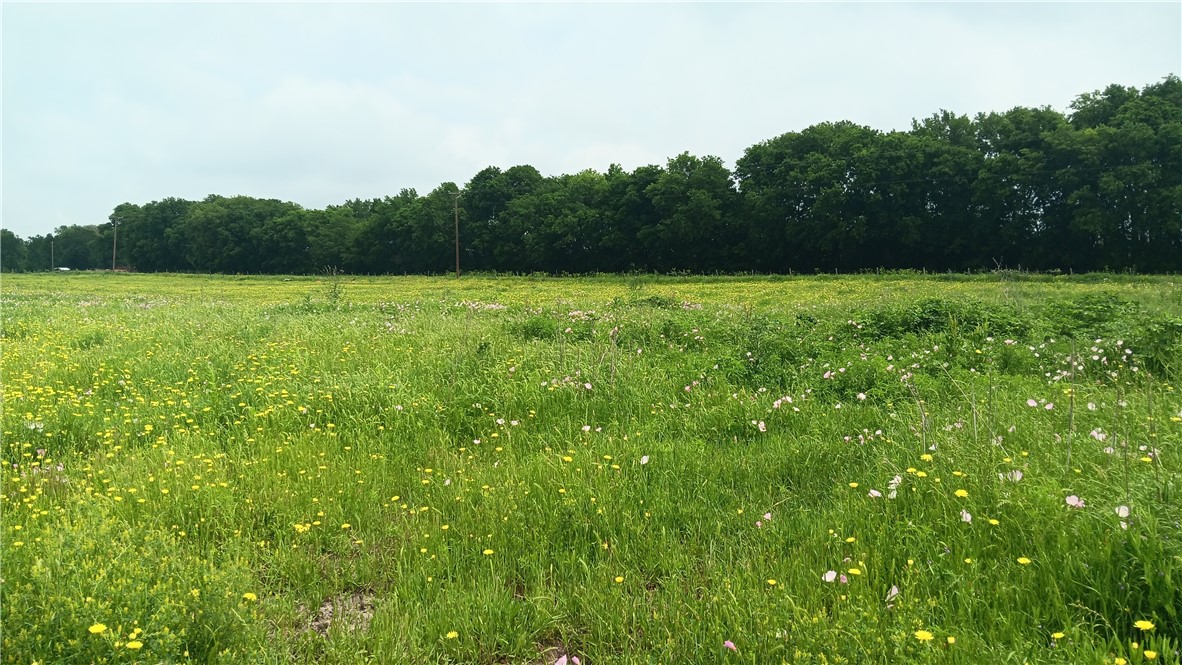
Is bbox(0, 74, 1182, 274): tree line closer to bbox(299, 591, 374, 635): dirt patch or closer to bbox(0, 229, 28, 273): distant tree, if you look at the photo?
bbox(299, 591, 374, 635): dirt patch

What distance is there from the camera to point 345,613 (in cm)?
319

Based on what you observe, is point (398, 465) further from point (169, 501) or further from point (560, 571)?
point (560, 571)

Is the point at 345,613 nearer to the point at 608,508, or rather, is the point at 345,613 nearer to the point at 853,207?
the point at 608,508

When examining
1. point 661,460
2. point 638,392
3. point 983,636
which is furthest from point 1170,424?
point 638,392

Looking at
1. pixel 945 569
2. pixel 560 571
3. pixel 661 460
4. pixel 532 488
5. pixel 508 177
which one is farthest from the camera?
pixel 508 177

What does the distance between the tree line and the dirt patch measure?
5542 centimetres

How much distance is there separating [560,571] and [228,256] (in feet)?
378

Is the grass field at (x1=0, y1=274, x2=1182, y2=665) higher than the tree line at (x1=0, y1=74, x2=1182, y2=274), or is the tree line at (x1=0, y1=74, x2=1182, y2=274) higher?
the tree line at (x1=0, y1=74, x2=1182, y2=274)

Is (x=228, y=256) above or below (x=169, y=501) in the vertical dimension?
above

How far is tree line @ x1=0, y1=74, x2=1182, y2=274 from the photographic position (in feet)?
151

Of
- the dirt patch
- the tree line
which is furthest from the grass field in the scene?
the tree line

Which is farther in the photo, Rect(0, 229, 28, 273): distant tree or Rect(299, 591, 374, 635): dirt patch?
Rect(0, 229, 28, 273): distant tree

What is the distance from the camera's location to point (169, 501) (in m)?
4.11

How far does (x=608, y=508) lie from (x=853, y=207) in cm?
5938
